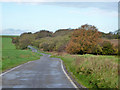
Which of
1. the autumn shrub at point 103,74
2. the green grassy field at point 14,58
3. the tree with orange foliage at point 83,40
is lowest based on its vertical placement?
the green grassy field at point 14,58

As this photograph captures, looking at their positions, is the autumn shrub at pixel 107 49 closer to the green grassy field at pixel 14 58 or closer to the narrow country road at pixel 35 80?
the green grassy field at pixel 14 58

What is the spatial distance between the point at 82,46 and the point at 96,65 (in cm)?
5229

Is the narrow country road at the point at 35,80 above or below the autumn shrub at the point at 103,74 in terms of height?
below

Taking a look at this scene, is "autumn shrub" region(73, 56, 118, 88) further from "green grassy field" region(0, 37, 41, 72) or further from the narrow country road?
"green grassy field" region(0, 37, 41, 72)

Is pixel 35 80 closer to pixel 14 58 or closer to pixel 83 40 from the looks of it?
pixel 14 58

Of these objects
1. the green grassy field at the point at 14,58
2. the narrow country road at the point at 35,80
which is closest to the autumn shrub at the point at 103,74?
the narrow country road at the point at 35,80

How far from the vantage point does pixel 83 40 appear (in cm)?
6712

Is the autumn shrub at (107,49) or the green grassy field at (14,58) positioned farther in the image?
the autumn shrub at (107,49)

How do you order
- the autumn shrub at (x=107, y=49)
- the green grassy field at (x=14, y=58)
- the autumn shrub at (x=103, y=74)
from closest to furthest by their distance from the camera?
the autumn shrub at (x=103, y=74), the green grassy field at (x=14, y=58), the autumn shrub at (x=107, y=49)

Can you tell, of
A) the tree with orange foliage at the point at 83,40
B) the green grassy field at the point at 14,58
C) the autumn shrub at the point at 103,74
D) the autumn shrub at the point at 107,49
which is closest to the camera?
the autumn shrub at the point at 103,74

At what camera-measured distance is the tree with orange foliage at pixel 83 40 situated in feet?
220

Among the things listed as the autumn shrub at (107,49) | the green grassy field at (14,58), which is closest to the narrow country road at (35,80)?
the green grassy field at (14,58)

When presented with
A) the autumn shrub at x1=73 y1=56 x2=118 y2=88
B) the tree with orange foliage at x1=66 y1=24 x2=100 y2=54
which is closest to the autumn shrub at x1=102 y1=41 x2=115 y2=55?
the tree with orange foliage at x1=66 y1=24 x2=100 y2=54

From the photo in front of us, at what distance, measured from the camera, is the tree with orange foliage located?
220ft
